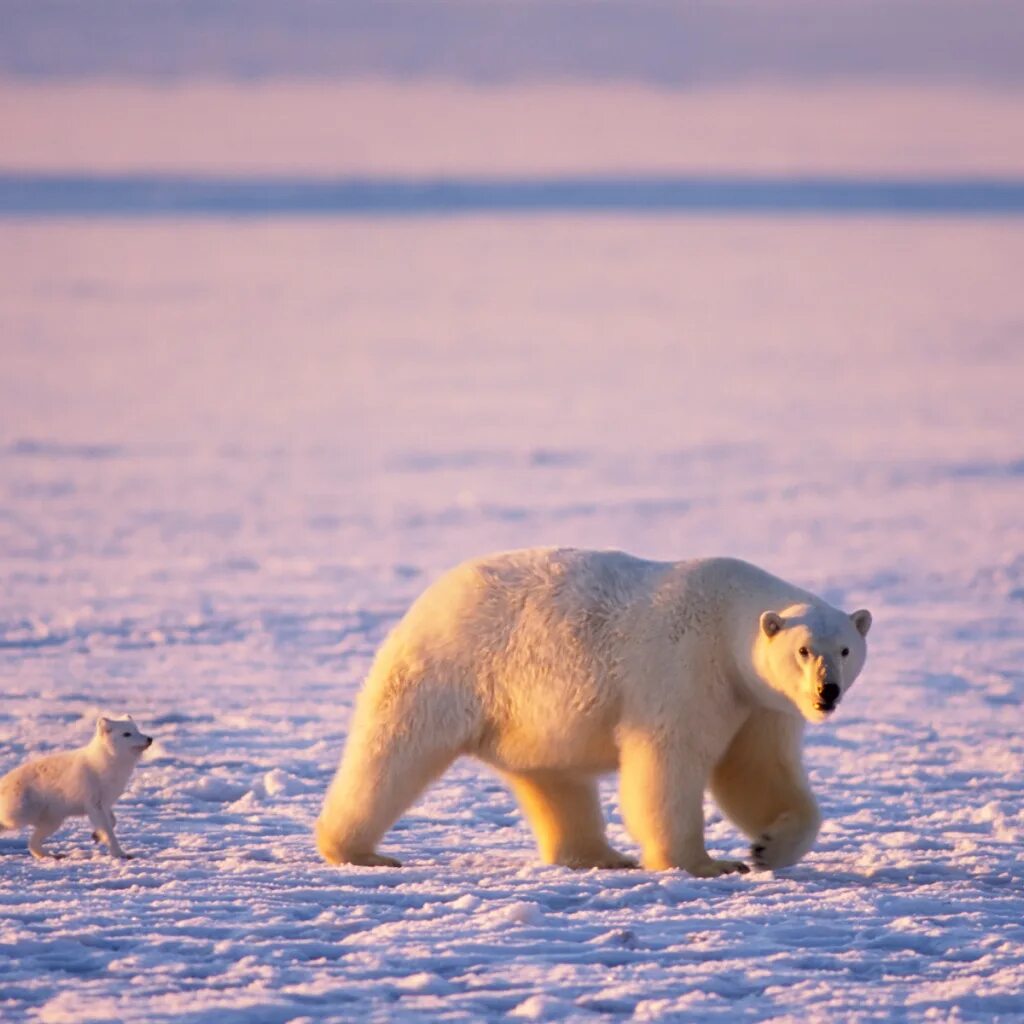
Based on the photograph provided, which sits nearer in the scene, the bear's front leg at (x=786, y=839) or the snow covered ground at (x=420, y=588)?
the snow covered ground at (x=420, y=588)

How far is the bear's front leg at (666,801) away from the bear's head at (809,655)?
0.38 m

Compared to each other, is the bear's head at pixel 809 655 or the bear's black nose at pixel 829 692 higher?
the bear's head at pixel 809 655

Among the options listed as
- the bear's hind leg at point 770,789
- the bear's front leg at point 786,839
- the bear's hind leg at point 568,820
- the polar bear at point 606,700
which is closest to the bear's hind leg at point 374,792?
the polar bear at point 606,700

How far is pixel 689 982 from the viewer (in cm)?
509

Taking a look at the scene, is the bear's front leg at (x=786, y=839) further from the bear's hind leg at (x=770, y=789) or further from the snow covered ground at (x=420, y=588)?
the snow covered ground at (x=420, y=588)

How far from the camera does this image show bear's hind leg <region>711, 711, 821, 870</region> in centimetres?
643

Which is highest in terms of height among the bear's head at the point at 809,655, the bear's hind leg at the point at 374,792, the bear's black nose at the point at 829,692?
the bear's head at the point at 809,655

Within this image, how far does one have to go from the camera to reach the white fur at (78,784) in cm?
646

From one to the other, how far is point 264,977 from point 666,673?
6.03 ft

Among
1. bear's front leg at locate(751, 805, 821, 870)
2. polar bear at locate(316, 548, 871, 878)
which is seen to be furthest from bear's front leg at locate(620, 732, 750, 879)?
bear's front leg at locate(751, 805, 821, 870)

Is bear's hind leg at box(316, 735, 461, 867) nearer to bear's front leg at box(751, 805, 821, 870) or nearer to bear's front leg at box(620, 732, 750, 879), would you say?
bear's front leg at box(620, 732, 750, 879)

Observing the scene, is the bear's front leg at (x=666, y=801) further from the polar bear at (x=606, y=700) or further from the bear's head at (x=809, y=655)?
the bear's head at (x=809, y=655)

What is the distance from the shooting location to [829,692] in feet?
19.5

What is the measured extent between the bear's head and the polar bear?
1cm
